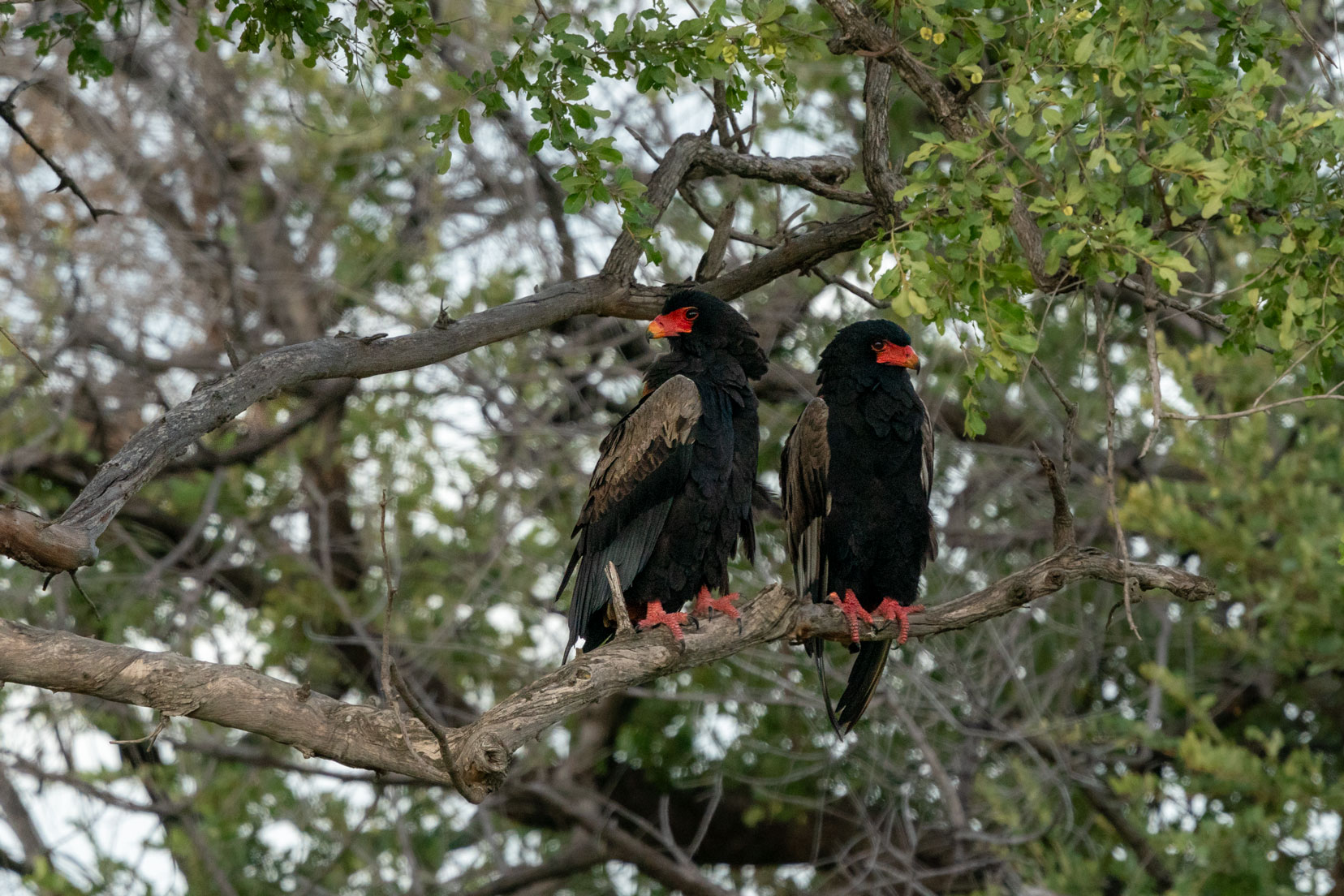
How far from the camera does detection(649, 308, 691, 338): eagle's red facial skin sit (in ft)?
13.5

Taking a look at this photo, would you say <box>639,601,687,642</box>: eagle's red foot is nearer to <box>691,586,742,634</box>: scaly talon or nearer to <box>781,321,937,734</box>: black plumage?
<box>691,586,742,634</box>: scaly talon

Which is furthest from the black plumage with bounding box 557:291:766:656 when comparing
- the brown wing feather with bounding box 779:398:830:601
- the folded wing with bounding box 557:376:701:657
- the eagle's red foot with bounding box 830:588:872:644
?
the eagle's red foot with bounding box 830:588:872:644

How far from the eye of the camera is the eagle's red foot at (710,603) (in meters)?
4.02

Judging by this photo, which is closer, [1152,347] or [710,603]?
[1152,347]

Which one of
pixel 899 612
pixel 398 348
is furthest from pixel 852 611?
pixel 398 348

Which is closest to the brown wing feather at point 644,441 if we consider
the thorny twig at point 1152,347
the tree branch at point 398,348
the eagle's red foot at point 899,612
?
the tree branch at point 398,348

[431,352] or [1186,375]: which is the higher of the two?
[1186,375]

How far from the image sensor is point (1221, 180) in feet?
9.87

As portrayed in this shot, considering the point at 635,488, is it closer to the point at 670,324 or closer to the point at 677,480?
the point at 677,480

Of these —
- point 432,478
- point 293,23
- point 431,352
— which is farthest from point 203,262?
point 431,352

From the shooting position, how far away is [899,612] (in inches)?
162

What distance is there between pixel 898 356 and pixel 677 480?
84 cm

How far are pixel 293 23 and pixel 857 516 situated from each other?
225 cm

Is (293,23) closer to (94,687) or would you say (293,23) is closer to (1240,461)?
(94,687)
